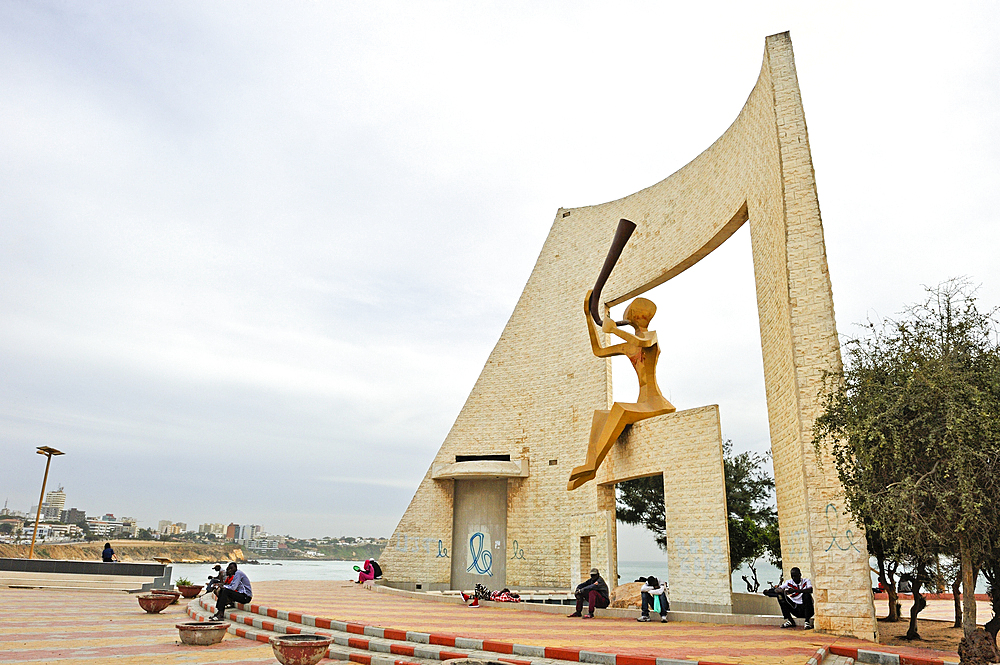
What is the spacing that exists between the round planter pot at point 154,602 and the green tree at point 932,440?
1203cm

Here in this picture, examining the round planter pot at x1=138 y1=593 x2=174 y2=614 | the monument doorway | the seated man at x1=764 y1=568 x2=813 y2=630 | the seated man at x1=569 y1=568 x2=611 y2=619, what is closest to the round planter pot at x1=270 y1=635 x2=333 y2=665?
the round planter pot at x1=138 y1=593 x2=174 y2=614

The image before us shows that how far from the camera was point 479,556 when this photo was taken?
22594mm

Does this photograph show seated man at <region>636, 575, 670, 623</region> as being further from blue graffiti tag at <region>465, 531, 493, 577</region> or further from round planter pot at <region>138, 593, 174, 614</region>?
blue graffiti tag at <region>465, 531, 493, 577</region>

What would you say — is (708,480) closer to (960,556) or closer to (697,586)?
(697,586)

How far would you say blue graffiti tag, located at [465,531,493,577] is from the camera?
73.3 ft

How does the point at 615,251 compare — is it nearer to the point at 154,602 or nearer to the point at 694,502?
the point at 694,502

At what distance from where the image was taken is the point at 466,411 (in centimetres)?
2400

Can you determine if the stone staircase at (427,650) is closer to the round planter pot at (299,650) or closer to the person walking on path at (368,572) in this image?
the round planter pot at (299,650)

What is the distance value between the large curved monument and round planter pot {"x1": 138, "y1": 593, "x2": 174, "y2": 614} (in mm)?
10902

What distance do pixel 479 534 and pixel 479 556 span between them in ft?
2.53

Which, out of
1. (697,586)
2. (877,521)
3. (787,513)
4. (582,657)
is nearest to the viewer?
(582,657)

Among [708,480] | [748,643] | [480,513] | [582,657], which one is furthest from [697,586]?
[480,513]

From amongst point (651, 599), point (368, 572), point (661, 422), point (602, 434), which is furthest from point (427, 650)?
point (368, 572)

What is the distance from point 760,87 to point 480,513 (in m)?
16.8
